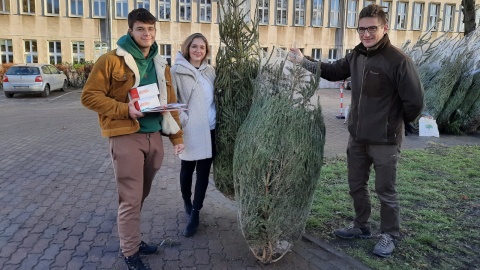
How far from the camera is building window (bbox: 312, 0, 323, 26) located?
32.7m

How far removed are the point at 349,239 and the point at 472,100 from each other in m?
8.76

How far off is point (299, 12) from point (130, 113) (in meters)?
31.3

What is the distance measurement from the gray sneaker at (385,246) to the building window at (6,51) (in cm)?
2821

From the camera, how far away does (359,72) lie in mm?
3604

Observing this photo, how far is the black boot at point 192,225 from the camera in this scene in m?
4.01

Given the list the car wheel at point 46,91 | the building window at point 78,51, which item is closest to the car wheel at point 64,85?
the car wheel at point 46,91

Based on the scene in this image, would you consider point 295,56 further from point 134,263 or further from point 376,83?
point 134,263

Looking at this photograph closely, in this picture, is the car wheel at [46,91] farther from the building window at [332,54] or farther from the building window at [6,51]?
the building window at [332,54]

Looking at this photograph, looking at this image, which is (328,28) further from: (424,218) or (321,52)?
(424,218)

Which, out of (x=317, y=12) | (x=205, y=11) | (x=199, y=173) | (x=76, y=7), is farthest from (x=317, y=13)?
(x=199, y=173)

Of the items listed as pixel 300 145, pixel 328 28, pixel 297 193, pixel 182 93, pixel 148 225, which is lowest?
pixel 148 225

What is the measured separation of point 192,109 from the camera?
375 centimetres

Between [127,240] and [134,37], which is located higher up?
[134,37]

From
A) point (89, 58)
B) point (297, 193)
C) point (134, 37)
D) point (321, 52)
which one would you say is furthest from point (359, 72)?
point (321, 52)
